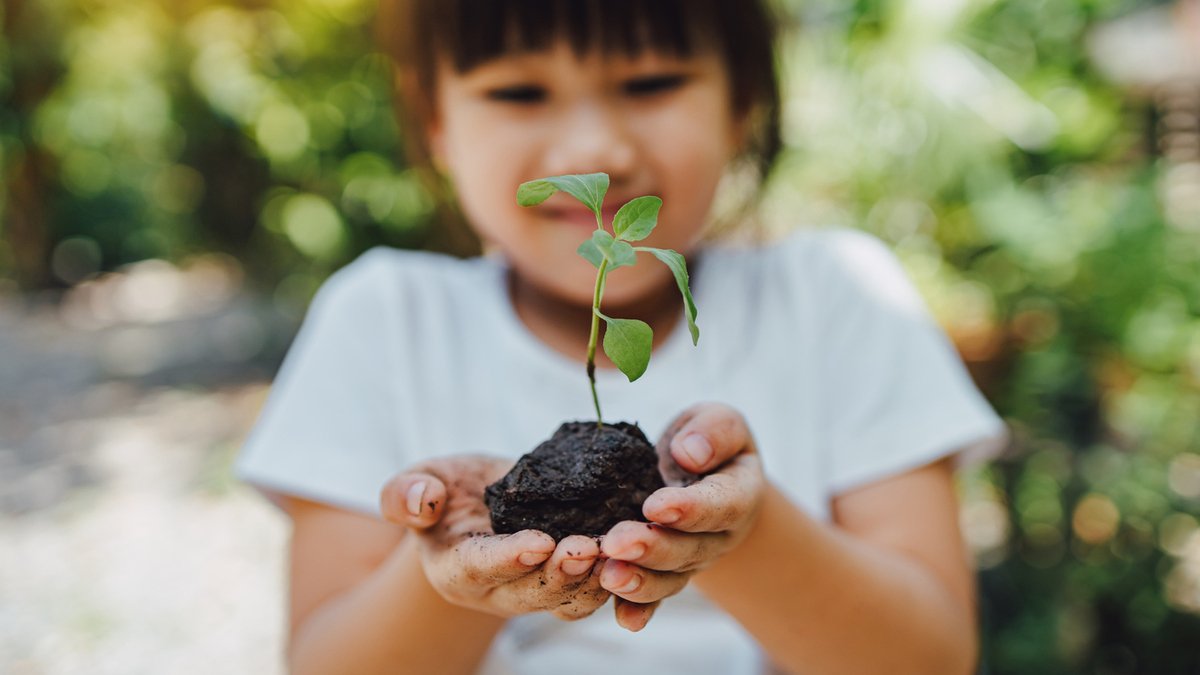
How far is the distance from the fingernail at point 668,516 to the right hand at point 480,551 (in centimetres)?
8

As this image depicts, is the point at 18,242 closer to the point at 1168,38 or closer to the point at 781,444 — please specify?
the point at 781,444

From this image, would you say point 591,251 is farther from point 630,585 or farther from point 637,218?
point 630,585

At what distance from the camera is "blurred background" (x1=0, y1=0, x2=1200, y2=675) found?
10.1 ft

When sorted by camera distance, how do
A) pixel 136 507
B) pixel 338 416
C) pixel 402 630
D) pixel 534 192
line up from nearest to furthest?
1. pixel 534 192
2. pixel 402 630
3. pixel 338 416
4. pixel 136 507

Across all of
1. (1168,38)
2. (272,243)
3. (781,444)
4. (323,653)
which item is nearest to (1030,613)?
(781,444)

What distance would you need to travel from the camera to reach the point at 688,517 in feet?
3.52

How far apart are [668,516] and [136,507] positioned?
4.77m

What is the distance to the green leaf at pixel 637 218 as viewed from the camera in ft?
3.84

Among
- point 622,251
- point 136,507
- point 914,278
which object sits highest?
point 622,251

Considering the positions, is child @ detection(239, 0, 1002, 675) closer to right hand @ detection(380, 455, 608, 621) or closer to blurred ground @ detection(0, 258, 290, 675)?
right hand @ detection(380, 455, 608, 621)

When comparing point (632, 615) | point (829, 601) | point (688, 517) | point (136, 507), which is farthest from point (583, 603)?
point (136, 507)

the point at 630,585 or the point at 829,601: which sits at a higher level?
the point at 630,585

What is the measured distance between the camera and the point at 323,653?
5.11 ft

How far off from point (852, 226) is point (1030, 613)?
1.94 meters
